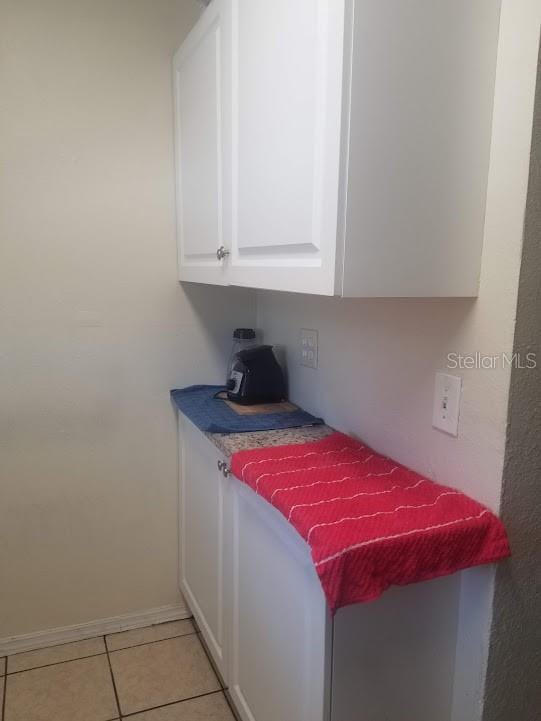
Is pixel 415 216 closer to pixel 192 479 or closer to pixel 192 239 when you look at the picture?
pixel 192 239

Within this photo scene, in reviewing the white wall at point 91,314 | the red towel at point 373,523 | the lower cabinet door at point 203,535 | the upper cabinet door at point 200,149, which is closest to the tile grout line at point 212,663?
the lower cabinet door at point 203,535

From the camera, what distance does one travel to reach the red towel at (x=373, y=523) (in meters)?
0.88

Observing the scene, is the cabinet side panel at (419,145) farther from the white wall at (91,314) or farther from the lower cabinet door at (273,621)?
the white wall at (91,314)

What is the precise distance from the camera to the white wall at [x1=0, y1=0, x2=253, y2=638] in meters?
1.68

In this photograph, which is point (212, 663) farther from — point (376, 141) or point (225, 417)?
point (376, 141)

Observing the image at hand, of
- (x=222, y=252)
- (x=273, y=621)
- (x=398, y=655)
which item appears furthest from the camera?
(x=222, y=252)

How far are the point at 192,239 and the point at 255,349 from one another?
419 mm

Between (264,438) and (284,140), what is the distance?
768mm

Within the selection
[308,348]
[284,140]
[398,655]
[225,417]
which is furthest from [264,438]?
[284,140]

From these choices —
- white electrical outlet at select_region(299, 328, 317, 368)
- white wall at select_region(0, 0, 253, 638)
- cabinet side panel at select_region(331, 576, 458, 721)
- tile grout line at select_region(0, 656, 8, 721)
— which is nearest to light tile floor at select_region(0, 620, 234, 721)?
tile grout line at select_region(0, 656, 8, 721)

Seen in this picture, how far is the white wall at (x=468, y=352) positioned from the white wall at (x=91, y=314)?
2.50ft

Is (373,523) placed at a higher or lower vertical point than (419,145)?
lower

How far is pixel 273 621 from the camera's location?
1.19m

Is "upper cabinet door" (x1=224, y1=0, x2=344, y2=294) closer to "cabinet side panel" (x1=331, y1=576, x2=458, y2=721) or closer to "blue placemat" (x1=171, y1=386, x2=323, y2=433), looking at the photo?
"blue placemat" (x1=171, y1=386, x2=323, y2=433)
